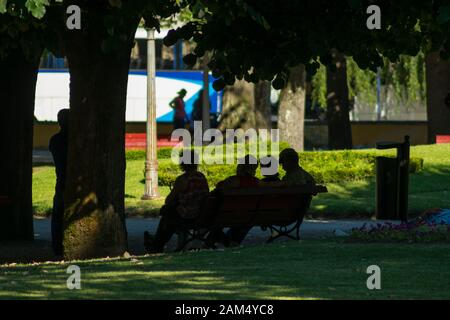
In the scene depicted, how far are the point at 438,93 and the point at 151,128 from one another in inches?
597

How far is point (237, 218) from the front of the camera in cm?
1719

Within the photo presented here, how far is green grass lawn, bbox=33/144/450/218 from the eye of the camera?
23.5 metres

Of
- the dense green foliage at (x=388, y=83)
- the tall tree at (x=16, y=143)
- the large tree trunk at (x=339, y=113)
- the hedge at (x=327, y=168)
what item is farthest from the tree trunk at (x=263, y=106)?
the tall tree at (x=16, y=143)

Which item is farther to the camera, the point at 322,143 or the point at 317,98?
the point at 317,98

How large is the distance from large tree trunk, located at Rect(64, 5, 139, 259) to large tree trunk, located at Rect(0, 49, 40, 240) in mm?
3026

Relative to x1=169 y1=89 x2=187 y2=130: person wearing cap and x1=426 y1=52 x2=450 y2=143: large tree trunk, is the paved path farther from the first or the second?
x1=169 y1=89 x2=187 y2=130: person wearing cap

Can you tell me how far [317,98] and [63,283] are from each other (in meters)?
42.5

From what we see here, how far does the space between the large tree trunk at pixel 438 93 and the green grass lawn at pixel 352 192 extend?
5959 mm

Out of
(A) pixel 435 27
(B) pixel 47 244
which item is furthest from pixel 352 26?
(B) pixel 47 244

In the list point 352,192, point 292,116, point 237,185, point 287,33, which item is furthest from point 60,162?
point 292,116

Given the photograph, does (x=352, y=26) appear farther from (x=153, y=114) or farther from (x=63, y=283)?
(x=153, y=114)

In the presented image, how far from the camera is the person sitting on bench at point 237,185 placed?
17344 mm

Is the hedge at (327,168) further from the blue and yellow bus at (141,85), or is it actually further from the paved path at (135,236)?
the blue and yellow bus at (141,85)

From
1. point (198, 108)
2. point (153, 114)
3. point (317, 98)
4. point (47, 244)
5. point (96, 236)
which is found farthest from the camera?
point (317, 98)
